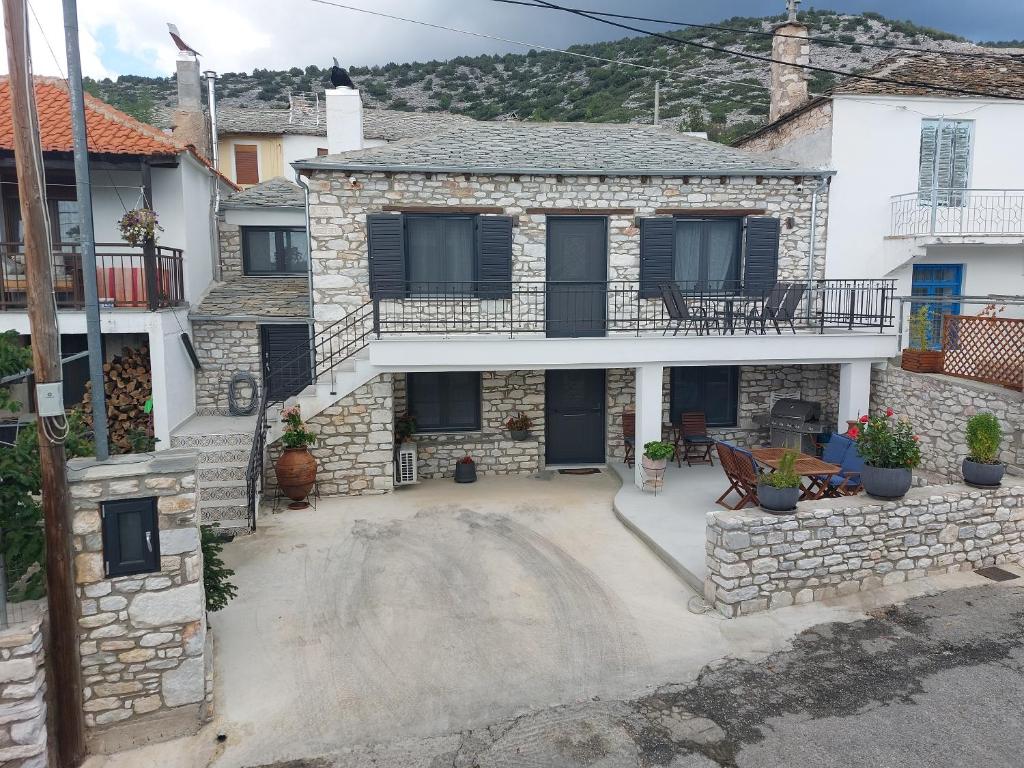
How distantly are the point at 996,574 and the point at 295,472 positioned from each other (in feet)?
30.3

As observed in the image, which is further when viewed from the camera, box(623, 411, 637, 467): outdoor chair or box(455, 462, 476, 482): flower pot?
box(623, 411, 637, 467): outdoor chair

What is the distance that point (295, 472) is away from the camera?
10406 mm

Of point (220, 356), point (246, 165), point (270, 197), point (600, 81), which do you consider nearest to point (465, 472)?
point (220, 356)

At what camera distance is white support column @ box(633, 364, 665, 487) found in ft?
36.0

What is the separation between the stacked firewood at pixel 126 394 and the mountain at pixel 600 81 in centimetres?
2887

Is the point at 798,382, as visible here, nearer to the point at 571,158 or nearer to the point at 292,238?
the point at 571,158

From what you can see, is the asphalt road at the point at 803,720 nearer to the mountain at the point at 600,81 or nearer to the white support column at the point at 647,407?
the white support column at the point at 647,407

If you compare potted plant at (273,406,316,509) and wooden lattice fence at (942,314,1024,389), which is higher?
wooden lattice fence at (942,314,1024,389)

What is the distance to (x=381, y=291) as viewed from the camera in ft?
38.2

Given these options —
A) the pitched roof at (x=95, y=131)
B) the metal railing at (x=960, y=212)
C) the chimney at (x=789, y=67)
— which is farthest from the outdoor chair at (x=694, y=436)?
the pitched roof at (x=95, y=131)

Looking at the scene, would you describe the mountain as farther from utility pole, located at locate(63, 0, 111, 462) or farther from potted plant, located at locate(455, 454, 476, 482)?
utility pole, located at locate(63, 0, 111, 462)

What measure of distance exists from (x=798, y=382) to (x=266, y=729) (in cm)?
1130

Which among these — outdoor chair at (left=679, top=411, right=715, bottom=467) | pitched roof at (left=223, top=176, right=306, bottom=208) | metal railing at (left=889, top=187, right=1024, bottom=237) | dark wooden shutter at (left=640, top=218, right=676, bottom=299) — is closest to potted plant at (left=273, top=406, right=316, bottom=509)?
dark wooden shutter at (left=640, top=218, right=676, bottom=299)

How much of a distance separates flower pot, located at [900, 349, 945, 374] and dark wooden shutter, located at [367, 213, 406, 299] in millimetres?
8486
